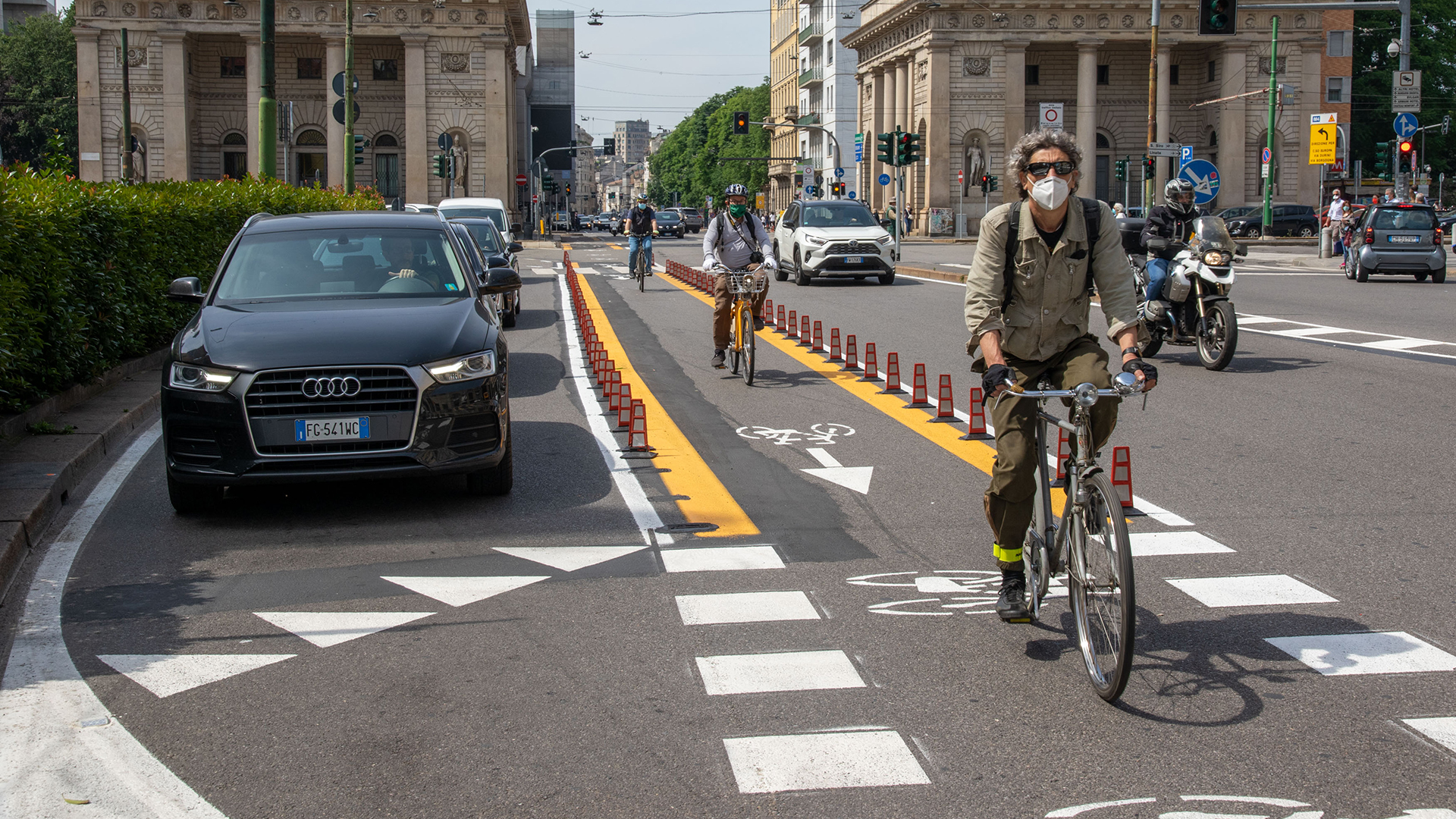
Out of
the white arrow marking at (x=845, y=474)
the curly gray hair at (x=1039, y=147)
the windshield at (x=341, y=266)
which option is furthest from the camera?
the windshield at (x=341, y=266)

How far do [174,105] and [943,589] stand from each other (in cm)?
7424

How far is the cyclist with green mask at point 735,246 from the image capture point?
13.3 meters

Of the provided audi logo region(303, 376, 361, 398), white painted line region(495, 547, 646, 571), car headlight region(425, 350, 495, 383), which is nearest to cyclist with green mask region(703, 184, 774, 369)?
car headlight region(425, 350, 495, 383)

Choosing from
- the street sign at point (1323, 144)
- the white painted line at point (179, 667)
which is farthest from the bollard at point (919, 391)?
the street sign at point (1323, 144)

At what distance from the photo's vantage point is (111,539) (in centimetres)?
718

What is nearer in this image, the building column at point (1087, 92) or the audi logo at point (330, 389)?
the audi logo at point (330, 389)

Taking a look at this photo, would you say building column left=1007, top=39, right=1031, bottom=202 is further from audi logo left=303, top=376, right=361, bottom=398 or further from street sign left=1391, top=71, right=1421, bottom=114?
audi logo left=303, top=376, right=361, bottom=398

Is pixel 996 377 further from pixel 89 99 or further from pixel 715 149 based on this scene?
pixel 715 149

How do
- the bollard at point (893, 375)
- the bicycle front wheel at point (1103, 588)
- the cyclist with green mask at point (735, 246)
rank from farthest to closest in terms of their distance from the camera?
the cyclist with green mask at point (735, 246)
the bollard at point (893, 375)
the bicycle front wheel at point (1103, 588)

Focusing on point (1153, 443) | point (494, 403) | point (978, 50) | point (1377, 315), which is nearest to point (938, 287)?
point (1377, 315)

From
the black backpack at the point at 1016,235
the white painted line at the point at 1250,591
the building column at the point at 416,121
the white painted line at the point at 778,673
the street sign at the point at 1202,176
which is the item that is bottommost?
the white painted line at the point at 778,673

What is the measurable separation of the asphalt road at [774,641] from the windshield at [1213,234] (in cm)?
414

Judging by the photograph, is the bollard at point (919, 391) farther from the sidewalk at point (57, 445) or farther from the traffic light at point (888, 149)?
the traffic light at point (888, 149)

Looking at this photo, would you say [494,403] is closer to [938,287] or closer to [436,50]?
[938,287]
